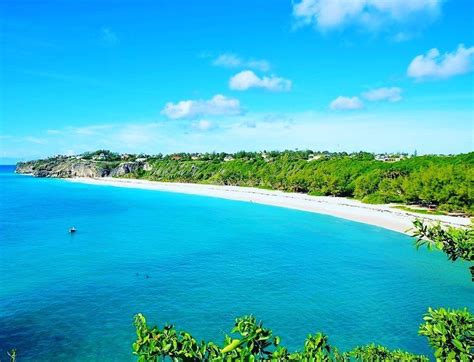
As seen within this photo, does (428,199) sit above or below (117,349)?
above

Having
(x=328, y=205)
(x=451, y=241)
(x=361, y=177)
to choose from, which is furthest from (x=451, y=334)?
(x=361, y=177)

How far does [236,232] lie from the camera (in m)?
49.5

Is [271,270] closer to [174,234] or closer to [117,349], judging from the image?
[117,349]

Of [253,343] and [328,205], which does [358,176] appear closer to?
[328,205]

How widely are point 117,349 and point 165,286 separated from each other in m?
9.49

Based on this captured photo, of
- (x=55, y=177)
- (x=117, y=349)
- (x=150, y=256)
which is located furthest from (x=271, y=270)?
(x=55, y=177)

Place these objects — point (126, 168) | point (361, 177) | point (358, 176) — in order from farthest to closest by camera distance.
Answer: point (126, 168), point (358, 176), point (361, 177)

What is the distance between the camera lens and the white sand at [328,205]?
50.5m

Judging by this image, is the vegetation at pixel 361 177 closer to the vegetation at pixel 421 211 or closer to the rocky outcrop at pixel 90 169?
the vegetation at pixel 421 211

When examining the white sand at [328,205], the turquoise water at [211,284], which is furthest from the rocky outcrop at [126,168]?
the turquoise water at [211,284]

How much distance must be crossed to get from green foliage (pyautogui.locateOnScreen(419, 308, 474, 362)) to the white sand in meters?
17.3

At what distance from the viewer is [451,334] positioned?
6.47 meters

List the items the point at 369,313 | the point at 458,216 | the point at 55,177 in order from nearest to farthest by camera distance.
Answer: the point at 369,313, the point at 458,216, the point at 55,177

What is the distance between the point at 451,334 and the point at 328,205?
64488 millimetres
